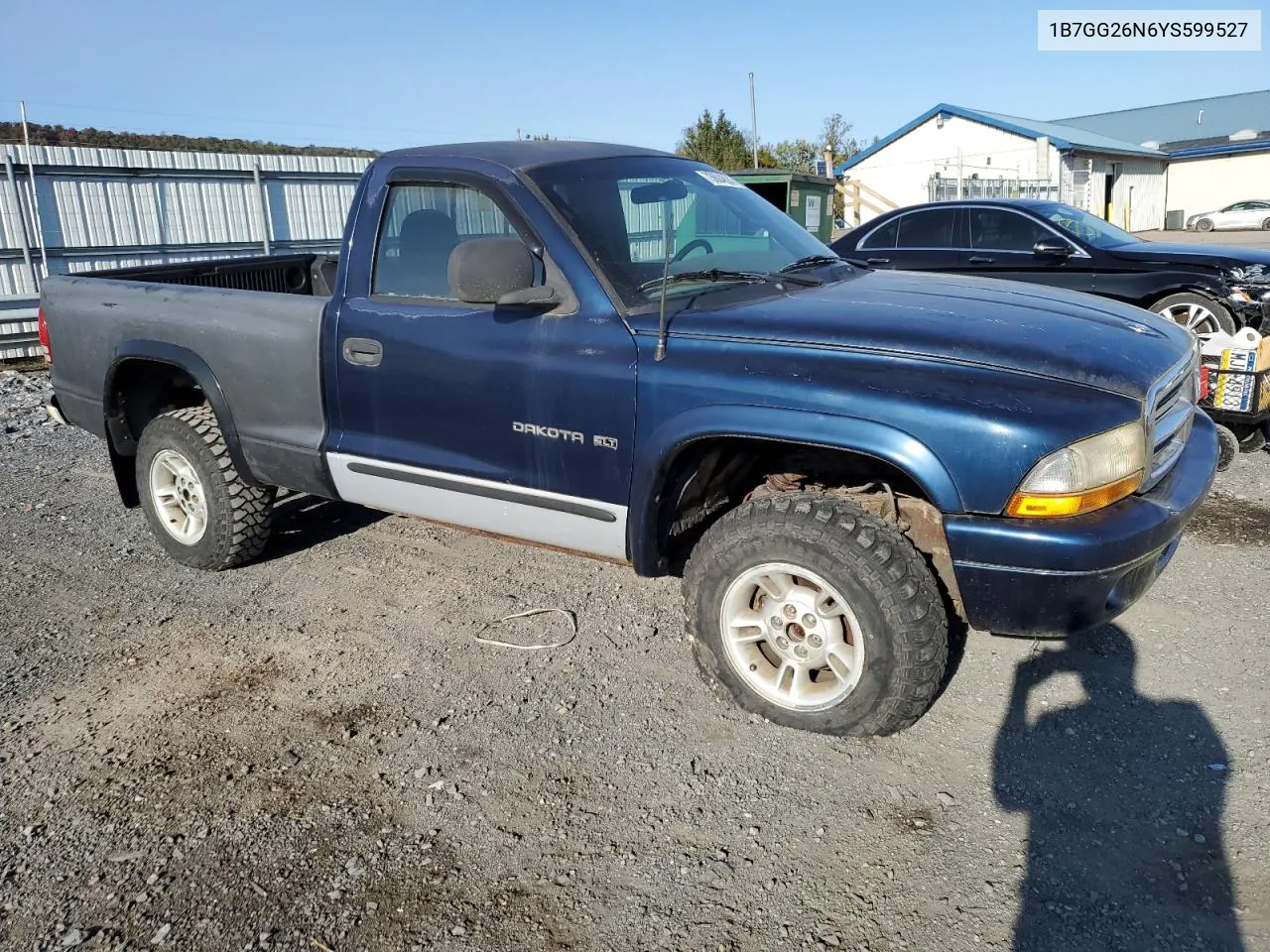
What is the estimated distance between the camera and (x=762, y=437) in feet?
10.0

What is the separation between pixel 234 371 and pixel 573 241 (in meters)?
1.81

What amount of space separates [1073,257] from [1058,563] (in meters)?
6.52

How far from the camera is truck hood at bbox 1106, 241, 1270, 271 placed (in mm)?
7434

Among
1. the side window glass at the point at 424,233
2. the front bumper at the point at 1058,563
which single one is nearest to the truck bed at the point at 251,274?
the side window glass at the point at 424,233

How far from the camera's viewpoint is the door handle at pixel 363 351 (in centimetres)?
389

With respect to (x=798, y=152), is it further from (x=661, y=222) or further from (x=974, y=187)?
(x=661, y=222)

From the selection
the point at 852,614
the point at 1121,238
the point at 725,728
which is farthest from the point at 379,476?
the point at 1121,238

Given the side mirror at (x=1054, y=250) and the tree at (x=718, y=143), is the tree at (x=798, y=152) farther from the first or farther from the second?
the side mirror at (x=1054, y=250)

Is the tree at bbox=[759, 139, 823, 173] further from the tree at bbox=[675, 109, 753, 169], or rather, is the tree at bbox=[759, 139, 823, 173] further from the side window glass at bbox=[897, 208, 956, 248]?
the side window glass at bbox=[897, 208, 956, 248]

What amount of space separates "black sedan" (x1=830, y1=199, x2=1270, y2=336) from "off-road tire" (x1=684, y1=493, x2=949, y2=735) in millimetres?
5094

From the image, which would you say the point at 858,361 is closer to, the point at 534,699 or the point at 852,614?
the point at 852,614

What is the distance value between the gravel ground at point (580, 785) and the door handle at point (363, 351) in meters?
1.16

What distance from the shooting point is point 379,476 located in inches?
159

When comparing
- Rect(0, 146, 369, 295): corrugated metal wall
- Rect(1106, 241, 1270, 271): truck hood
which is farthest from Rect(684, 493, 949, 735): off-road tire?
Rect(0, 146, 369, 295): corrugated metal wall
